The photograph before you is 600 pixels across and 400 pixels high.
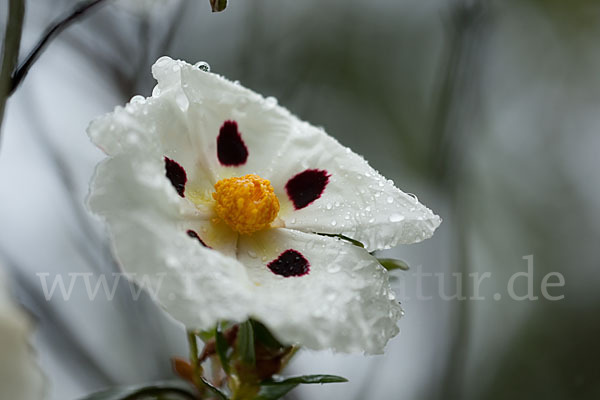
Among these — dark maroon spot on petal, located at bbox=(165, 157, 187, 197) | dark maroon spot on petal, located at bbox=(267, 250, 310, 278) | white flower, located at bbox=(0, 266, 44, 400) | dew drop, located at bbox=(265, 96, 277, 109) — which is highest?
dew drop, located at bbox=(265, 96, 277, 109)

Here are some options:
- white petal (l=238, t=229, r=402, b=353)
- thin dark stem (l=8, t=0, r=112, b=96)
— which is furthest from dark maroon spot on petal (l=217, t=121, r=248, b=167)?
thin dark stem (l=8, t=0, r=112, b=96)

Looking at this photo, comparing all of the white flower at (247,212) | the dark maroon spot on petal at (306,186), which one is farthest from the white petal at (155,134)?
the dark maroon spot on petal at (306,186)

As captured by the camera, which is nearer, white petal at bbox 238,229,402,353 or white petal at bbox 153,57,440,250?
white petal at bbox 238,229,402,353

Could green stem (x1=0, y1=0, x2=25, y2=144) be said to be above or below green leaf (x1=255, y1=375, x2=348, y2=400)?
above

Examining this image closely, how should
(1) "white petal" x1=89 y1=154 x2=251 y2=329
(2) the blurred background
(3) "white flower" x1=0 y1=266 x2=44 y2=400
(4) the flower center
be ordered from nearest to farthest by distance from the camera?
(1) "white petal" x1=89 y1=154 x2=251 y2=329 → (3) "white flower" x1=0 y1=266 x2=44 y2=400 → (4) the flower center → (2) the blurred background

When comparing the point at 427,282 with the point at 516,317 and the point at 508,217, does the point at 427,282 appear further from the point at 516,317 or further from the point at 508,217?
the point at 508,217

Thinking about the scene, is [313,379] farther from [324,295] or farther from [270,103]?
[270,103]

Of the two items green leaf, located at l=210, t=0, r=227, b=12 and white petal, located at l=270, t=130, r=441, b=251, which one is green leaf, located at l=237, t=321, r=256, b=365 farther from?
green leaf, located at l=210, t=0, r=227, b=12
